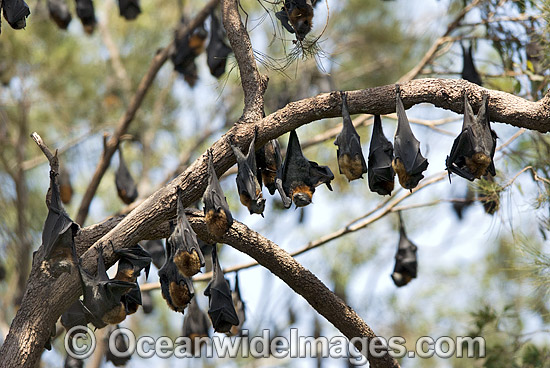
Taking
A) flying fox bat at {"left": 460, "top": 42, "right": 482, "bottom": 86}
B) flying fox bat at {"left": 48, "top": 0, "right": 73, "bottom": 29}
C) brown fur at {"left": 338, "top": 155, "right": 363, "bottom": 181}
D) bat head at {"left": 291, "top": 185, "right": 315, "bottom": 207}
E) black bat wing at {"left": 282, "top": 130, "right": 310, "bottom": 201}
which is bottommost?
bat head at {"left": 291, "top": 185, "right": 315, "bottom": 207}

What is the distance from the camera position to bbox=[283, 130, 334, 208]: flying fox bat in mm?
4156

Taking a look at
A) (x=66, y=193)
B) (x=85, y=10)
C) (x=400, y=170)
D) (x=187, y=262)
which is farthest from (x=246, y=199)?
(x=66, y=193)

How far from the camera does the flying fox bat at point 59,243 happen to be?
13.1 ft

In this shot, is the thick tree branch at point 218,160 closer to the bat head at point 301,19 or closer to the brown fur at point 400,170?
the brown fur at point 400,170

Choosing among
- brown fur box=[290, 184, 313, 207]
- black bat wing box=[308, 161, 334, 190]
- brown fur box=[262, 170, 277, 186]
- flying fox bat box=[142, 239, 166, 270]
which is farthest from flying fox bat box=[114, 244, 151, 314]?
flying fox bat box=[142, 239, 166, 270]

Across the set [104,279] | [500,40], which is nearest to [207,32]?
[500,40]

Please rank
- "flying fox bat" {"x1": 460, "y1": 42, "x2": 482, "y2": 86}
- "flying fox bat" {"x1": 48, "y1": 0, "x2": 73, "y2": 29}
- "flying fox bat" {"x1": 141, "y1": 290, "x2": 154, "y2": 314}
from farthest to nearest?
1. "flying fox bat" {"x1": 48, "y1": 0, "x2": 73, "y2": 29}
2. "flying fox bat" {"x1": 141, "y1": 290, "x2": 154, "y2": 314}
3. "flying fox bat" {"x1": 460, "y1": 42, "x2": 482, "y2": 86}

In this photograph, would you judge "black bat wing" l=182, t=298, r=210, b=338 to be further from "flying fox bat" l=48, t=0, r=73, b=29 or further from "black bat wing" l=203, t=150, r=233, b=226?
"flying fox bat" l=48, t=0, r=73, b=29

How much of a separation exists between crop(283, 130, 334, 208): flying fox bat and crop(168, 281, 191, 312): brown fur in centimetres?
82

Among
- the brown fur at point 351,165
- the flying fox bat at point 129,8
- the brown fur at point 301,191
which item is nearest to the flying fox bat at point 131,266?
the brown fur at point 301,191

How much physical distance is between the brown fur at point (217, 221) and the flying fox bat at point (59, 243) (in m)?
0.74

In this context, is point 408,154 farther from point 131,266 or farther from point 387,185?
point 131,266

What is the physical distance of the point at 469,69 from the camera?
23.8 feet

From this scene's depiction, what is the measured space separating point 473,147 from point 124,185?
5.31 metres
